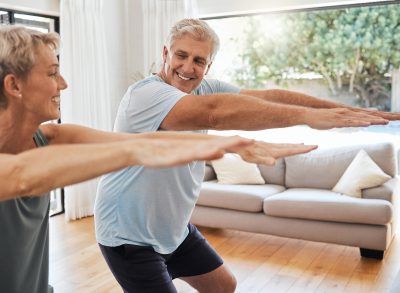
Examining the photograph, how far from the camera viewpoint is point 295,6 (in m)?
5.18

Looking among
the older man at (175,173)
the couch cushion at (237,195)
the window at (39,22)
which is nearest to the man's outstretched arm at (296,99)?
the older man at (175,173)

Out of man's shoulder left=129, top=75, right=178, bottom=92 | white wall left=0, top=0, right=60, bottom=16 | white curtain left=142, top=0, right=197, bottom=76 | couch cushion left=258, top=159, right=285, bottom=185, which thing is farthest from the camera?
white curtain left=142, top=0, right=197, bottom=76

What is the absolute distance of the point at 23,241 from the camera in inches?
50.5

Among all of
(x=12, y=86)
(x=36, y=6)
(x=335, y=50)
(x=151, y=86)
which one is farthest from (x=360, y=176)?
(x=36, y=6)

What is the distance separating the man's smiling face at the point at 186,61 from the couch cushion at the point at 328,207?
228 centimetres

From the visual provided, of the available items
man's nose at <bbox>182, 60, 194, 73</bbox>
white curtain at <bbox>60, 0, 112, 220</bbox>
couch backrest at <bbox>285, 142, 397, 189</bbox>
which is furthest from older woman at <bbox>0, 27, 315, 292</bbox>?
white curtain at <bbox>60, 0, 112, 220</bbox>

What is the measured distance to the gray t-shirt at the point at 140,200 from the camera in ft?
5.52

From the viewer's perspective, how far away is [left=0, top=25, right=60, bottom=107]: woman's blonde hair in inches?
43.2

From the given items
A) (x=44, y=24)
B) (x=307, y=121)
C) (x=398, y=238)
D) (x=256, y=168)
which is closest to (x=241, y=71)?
(x=256, y=168)

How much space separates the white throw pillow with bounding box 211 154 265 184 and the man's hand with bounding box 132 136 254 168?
379cm

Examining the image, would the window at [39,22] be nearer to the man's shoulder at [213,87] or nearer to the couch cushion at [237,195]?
the couch cushion at [237,195]

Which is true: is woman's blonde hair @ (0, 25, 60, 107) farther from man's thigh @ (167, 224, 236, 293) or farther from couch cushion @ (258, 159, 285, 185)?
couch cushion @ (258, 159, 285, 185)

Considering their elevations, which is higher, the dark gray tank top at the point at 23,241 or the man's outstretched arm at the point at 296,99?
the man's outstretched arm at the point at 296,99

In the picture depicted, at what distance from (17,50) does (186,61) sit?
2.71 feet
